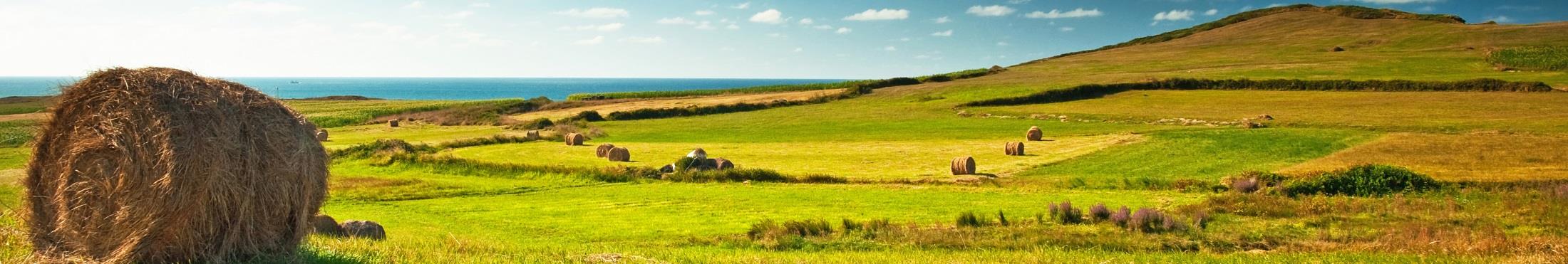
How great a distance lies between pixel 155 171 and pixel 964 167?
28.6 meters

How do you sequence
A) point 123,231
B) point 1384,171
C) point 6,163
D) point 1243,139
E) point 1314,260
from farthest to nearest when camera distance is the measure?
point 1243,139, point 6,163, point 1384,171, point 1314,260, point 123,231

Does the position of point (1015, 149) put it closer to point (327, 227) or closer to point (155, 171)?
point (327, 227)

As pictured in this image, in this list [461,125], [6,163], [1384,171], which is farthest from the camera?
[461,125]

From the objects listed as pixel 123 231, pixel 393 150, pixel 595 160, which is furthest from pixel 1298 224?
pixel 393 150

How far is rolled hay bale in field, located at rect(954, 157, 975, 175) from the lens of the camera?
3616 centimetres

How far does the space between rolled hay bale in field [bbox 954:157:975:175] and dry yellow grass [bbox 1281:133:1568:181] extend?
33.6 ft

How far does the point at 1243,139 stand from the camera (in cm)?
4416

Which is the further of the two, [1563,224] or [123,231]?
[1563,224]

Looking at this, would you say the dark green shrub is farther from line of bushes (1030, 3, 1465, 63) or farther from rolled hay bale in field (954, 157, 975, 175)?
line of bushes (1030, 3, 1465, 63)

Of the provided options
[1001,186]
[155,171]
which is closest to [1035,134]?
[1001,186]

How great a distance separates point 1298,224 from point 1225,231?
2201mm

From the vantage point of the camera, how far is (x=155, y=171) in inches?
424

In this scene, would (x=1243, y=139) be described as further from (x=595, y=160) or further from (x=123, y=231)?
(x=123, y=231)

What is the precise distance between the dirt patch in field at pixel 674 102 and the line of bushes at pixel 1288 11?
63263 mm
